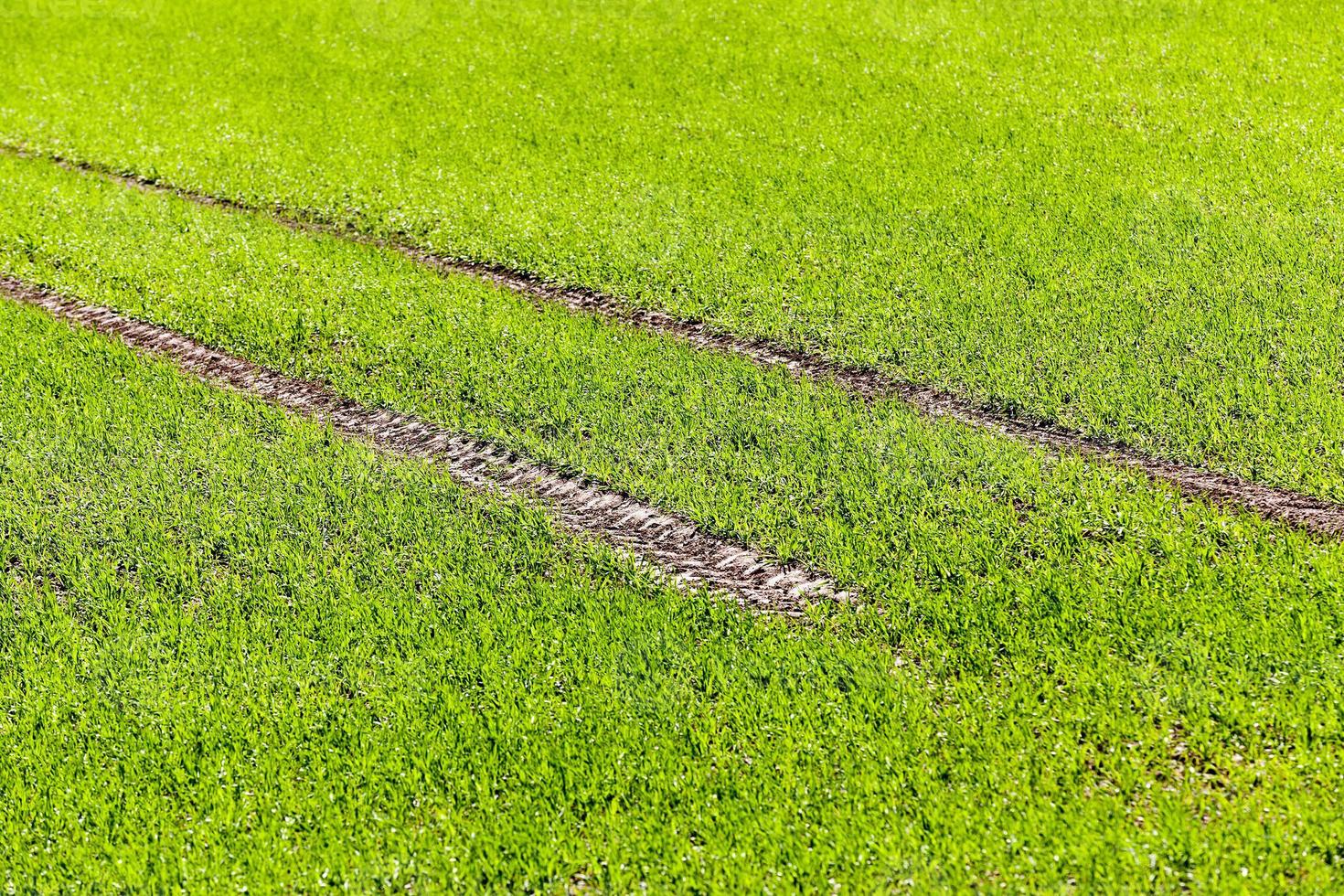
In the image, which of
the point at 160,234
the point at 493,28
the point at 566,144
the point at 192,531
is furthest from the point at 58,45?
the point at 192,531

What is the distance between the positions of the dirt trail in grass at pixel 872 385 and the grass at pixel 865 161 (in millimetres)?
187

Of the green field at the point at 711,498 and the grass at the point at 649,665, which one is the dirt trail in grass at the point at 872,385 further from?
the grass at the point at 649,665

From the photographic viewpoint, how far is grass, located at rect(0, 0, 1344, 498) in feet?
35.2

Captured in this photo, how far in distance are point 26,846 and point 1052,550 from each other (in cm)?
690

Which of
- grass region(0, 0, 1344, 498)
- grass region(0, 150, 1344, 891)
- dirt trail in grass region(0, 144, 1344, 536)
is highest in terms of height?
grass region(0, 0, 1344, 498)

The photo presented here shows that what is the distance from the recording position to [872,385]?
10750 millimetres

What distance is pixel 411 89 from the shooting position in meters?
19.5

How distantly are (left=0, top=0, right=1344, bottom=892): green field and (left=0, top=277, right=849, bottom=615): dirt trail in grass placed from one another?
202 mm

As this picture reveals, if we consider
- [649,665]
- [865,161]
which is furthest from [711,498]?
[865,161]

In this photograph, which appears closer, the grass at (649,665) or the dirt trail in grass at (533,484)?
the grass at (649,665)

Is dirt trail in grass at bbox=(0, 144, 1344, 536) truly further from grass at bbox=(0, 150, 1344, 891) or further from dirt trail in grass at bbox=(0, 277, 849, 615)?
dirt trail in grass at bbox=(0, 277, 849, 615)

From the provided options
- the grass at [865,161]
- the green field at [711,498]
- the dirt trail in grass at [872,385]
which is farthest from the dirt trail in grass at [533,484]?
the grass at [865,161]

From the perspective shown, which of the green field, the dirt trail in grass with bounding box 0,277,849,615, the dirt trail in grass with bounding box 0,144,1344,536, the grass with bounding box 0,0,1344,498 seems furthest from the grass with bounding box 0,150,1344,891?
the grass with bounding box 0,0,1344,498

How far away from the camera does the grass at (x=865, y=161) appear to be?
10.7 metres
